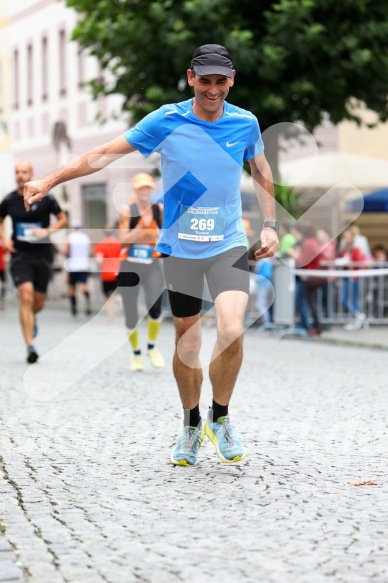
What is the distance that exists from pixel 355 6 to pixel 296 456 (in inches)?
586

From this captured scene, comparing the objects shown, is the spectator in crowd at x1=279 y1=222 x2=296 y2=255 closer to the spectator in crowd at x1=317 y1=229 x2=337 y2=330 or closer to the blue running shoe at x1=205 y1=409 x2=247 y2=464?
the spectator in crowd at x1=317 y1=229 x2=337 y2=330

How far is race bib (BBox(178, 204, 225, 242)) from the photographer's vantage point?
21.5 feet

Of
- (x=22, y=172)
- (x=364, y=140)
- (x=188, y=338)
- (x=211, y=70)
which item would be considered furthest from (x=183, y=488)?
(x=364, y=140)

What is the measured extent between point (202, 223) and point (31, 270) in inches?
283

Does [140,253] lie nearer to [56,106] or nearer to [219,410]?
[219,410]

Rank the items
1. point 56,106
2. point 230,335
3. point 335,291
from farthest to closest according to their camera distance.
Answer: point 56,106 < point 335,291 < point 230,335

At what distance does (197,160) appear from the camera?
257 inches

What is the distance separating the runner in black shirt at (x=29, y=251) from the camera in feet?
44.0

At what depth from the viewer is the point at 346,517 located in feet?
18.1

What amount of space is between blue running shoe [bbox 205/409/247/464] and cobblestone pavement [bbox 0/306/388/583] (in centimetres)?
7

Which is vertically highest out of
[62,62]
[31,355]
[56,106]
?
[62,62]

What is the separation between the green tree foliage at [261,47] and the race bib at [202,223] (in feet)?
46.9

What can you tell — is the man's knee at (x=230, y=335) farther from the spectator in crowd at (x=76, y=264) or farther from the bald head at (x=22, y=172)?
the spectator in crowd at (x=76, y=264)

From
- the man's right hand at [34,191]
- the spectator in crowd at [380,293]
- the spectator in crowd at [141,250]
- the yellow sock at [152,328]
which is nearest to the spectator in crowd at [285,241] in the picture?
the spectator in crowd at [380,293]
